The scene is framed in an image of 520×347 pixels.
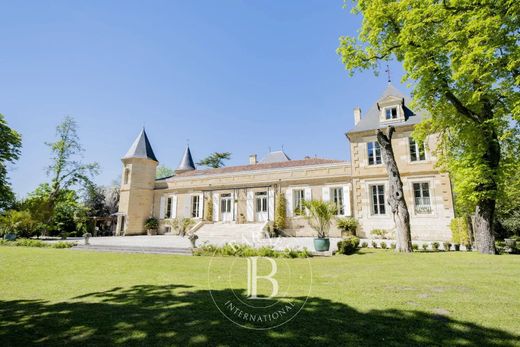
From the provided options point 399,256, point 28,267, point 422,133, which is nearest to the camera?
point 28,267

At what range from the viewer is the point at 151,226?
21.2m

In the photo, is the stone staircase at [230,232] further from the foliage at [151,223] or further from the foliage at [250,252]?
the foliage at [250,252]

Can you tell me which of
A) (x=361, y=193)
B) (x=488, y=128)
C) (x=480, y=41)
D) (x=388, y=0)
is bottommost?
(x=361, y=193)

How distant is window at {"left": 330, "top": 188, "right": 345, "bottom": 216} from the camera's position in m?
16.8

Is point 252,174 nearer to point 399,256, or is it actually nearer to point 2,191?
point 399,256

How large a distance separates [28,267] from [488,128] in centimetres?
1491

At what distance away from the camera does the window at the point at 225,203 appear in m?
19.9

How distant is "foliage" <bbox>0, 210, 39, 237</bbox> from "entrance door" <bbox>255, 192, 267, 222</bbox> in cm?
1512

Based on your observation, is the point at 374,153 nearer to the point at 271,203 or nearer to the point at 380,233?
the point at 380,233

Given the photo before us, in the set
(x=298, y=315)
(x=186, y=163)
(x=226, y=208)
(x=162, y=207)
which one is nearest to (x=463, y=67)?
(x=298, y=315)

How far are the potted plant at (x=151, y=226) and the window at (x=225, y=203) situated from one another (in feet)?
19.2

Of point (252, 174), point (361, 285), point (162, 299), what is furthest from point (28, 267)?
point (252, 174)

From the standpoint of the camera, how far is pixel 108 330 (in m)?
2.97

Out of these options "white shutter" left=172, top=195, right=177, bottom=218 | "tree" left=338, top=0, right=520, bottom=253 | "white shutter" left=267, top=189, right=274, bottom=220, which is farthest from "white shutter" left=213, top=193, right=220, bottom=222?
"tree" left=338, top=0, right=520, bottom=253
